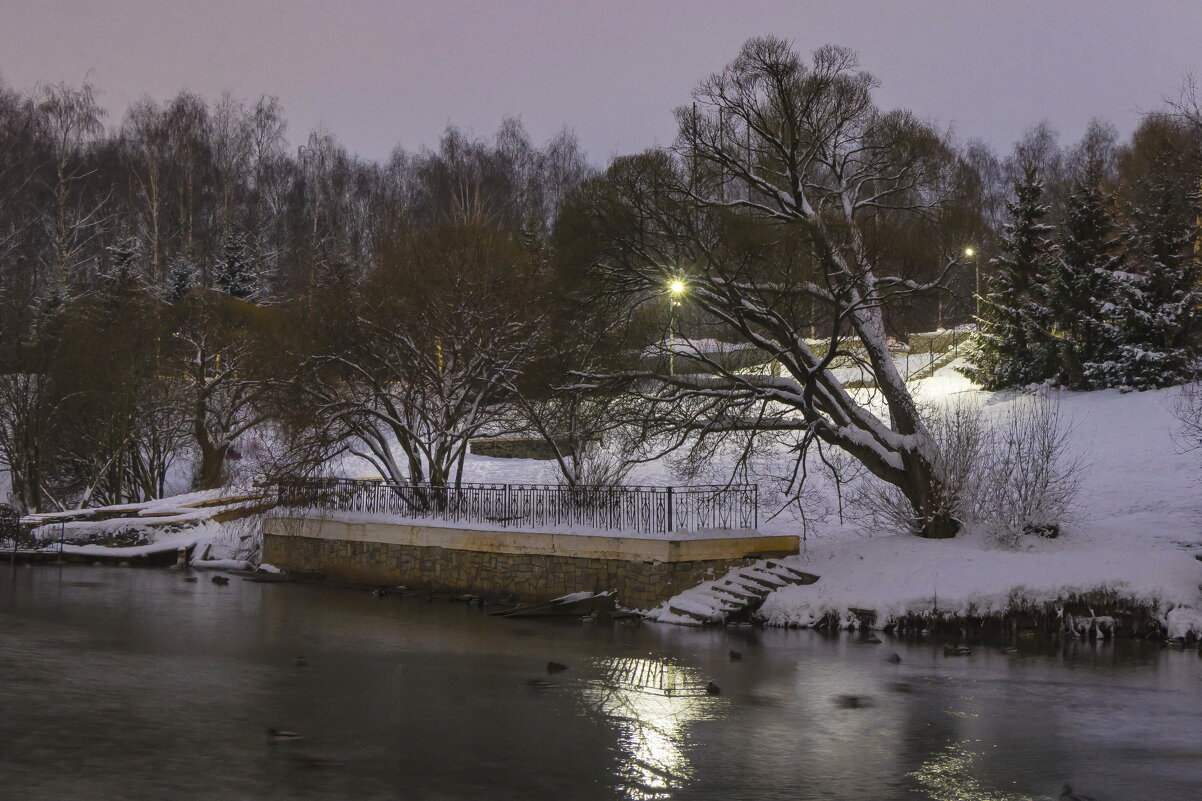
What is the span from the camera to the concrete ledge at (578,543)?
71.0ft

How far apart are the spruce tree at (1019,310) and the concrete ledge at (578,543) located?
19.0 m

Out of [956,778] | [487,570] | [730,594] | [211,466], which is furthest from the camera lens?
[211,466]

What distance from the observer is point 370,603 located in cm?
2402

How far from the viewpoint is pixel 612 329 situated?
77.3ft

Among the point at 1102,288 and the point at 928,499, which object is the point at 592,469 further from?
the point at 1102,288

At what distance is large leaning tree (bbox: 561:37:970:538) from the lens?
21.9 meters

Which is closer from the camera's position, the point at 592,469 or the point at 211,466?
the point at 592,469

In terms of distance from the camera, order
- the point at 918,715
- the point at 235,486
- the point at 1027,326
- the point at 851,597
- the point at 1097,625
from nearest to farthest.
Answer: the point at 918,715
the point at 1097,625
the point at 851,597
the point at 235,486
the point at 1027,326

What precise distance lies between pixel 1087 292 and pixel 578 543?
892 inches

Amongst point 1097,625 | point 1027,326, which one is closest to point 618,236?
point 1097,625

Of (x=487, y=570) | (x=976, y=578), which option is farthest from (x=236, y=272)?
(x=976, y=578)

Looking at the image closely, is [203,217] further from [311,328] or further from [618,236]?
[618,236]

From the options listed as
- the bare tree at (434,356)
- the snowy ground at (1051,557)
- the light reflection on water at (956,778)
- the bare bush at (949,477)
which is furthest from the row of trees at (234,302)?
the light reflection on water at (956,778)

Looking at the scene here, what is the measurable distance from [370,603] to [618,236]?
9.51 metres
